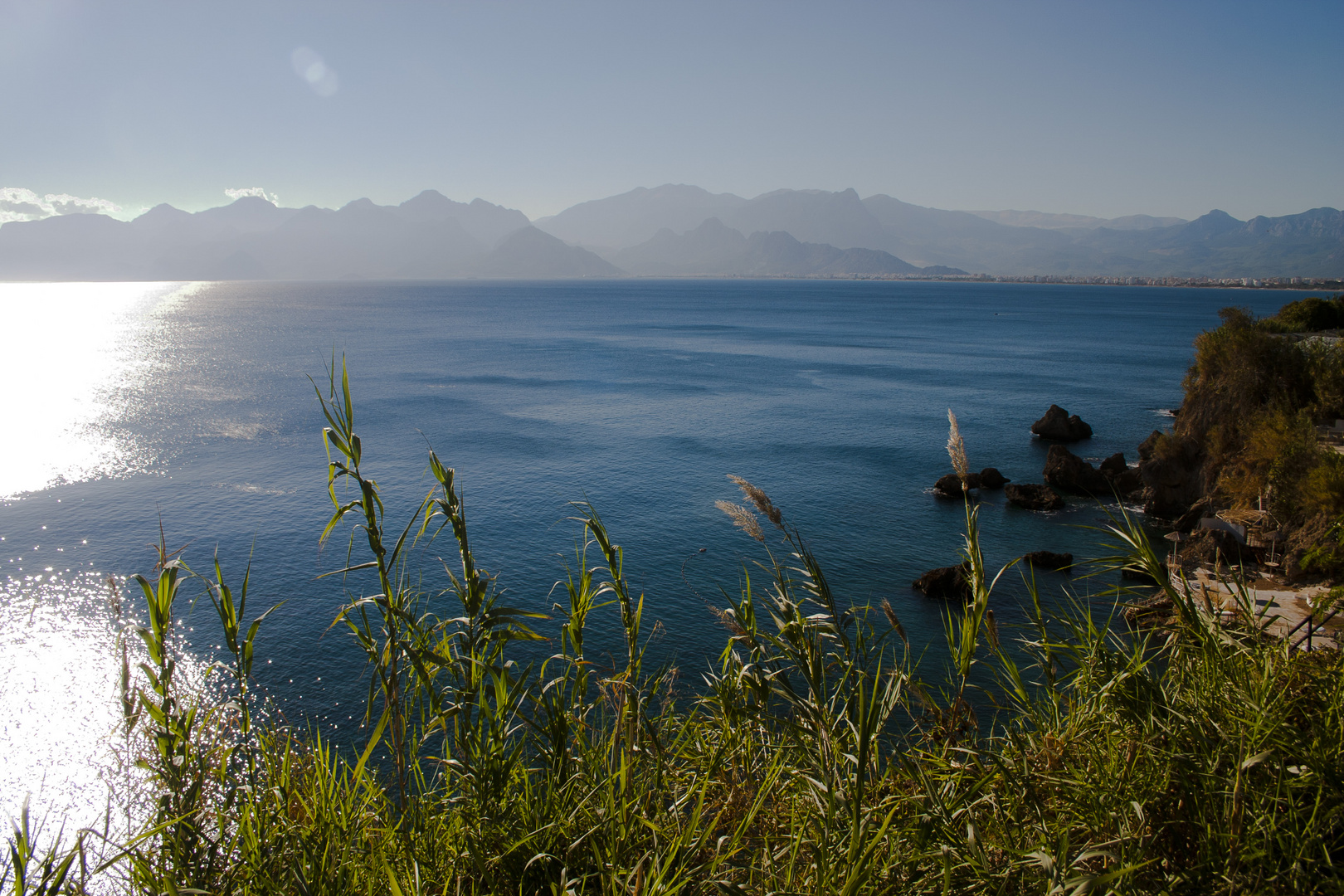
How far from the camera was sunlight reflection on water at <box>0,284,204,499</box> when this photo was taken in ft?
136

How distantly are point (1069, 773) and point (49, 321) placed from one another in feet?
591

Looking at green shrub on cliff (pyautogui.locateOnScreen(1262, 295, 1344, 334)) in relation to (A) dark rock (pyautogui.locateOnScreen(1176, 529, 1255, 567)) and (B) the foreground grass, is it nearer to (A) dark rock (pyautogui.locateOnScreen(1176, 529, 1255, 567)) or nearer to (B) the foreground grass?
(A) dark rock (pyautogui.locateOnScreen(1176, 529, 1255, 567))

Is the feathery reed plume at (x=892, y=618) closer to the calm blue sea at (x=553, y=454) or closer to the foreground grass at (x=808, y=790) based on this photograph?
the foreground grass at (x=808, y=790)

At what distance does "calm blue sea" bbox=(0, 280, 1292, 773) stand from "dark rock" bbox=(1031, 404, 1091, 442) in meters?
1.00

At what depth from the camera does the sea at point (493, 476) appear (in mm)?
21953

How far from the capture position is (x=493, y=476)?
1574 inches

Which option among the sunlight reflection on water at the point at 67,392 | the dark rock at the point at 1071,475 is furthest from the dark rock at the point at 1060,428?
the sunlight reflection on water at the point at 67,392

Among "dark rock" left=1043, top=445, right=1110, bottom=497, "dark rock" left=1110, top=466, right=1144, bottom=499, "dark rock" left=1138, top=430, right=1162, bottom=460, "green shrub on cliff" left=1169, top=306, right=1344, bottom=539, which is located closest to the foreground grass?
"green shrub on cliff" left=1169, top=306, right=1344, bottom=539

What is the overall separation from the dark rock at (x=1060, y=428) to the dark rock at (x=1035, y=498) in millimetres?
13142

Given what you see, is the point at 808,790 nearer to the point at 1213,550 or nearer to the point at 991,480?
the point at 1213,550

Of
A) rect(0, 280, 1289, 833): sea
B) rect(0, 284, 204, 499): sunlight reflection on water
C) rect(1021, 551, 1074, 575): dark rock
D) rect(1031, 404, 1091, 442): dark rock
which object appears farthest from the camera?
rect(1031, 404, 1091, 442): dark rock

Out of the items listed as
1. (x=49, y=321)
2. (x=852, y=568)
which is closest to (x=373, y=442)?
(x=852, y=568)

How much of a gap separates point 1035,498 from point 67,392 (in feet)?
254

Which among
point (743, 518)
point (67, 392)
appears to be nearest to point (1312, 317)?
point (743, 518)
